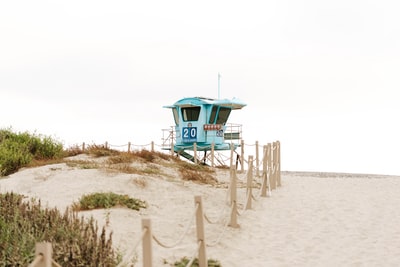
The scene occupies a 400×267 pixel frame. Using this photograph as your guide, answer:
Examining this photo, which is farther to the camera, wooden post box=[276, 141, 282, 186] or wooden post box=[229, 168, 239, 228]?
wooden post box=[276, 141, 282, 186]

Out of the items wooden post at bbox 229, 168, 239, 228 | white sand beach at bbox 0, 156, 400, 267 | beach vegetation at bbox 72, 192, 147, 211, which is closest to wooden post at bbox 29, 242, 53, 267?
white sand beach at bbox 0, 156, 400, 267

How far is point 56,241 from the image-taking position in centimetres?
733

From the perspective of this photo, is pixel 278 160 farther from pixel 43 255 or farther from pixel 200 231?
pixel 43 255

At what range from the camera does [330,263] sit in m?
9.14

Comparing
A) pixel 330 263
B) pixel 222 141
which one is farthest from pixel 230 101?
pixel 330 263

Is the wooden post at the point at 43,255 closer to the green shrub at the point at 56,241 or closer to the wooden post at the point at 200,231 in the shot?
the green shrub at the point at 56,241

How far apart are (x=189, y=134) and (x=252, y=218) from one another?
1831 centimetres

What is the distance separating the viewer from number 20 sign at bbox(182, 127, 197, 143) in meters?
30.5

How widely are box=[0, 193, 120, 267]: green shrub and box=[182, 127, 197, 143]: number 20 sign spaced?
22.1m

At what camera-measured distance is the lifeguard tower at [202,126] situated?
30.3m

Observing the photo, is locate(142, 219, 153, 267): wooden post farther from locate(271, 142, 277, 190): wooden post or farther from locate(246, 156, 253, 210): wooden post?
locate(271, 142, 277, 190): wooden post

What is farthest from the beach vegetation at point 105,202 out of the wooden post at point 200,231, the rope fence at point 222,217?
the wooden post at point 200,231

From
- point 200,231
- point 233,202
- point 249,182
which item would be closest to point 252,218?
point 249,182

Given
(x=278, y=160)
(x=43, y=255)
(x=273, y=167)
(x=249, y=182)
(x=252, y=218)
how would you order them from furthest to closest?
(x=278, y=160)
(x=273, y=167)
(x=249, y=182)
(x=252, y=218)
(x=43, y=255)
